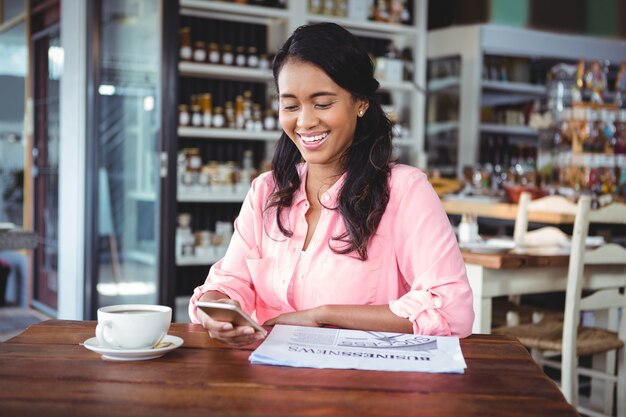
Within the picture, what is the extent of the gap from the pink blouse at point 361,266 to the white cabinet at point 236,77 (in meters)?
3.31

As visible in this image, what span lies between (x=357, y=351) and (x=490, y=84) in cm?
543

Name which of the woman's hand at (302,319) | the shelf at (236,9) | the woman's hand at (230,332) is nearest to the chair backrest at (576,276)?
the woman's hand at (302,319)

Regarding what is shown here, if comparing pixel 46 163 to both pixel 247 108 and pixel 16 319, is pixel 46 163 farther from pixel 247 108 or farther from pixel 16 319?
pixel 247 108

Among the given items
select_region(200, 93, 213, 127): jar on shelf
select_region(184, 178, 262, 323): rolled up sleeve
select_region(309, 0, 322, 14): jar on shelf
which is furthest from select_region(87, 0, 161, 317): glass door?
select_region(184, 178, 262, 323): rolled up sleeve

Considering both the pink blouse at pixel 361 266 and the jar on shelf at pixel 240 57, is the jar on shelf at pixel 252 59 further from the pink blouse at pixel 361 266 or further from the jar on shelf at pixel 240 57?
the pink blouse at pixel 361 266

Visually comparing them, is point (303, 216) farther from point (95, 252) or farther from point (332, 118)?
point (95, 252)

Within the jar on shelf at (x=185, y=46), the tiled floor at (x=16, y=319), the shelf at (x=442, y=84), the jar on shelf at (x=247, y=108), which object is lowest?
the tiled floor at (x=16, y=319)

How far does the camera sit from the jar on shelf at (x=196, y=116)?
5.20 metres

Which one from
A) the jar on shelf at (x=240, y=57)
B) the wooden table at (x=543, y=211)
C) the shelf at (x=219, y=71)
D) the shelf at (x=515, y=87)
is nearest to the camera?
the wooden table at (x=543, y=211)

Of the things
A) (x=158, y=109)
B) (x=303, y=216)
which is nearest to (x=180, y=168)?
(x=158, y=109)

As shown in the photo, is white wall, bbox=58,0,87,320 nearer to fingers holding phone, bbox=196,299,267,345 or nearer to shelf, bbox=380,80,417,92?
shelf, bbox=380,80,417,92

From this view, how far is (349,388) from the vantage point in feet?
3.57

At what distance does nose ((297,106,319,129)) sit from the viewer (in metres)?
1.72

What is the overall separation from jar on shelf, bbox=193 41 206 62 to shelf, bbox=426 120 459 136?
6.88 ft
